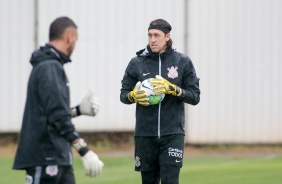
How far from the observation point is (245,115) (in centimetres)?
2119

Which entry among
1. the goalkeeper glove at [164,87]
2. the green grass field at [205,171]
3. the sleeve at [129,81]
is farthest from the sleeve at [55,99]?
the green grass field at [205,171]

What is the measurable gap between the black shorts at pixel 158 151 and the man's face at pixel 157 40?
970mm

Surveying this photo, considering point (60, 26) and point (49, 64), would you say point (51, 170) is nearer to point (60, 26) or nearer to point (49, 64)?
point (49, 64)

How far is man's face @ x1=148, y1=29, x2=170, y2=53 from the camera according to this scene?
10336 mm

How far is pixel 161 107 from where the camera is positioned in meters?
10.3

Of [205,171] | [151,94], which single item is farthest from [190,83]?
[205,171]

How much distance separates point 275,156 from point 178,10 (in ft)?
12.9

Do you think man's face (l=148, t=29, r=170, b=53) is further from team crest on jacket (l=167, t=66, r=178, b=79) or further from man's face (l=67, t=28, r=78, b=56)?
man's face (l=67, t=28, r=78, b=56)

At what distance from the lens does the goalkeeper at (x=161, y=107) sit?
1022 centimetres

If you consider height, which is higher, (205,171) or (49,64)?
(49,64)

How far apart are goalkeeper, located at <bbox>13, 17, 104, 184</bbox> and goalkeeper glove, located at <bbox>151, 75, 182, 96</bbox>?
243 cm

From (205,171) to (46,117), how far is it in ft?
29.1

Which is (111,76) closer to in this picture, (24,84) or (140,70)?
(24,84)

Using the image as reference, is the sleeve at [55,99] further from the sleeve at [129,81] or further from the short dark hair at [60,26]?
the sleeve at [129,81]
